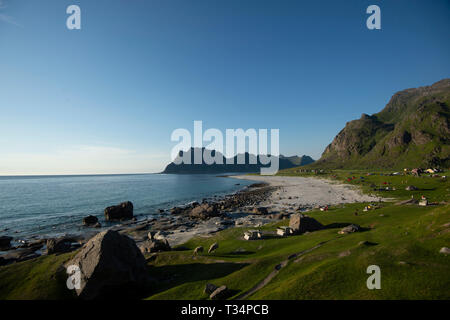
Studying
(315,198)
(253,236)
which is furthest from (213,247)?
(315,198)

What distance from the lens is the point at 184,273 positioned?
57.9 feet

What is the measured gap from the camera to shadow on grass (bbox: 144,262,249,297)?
625 inches

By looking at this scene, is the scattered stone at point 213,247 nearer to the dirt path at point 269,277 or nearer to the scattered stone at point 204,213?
the dirt path at point 269,277

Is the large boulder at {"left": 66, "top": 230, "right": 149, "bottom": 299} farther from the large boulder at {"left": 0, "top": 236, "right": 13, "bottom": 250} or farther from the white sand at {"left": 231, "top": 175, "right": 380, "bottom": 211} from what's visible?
the white sand at {"left": 231, "top": 175, "right": 380, "bottom": 211}

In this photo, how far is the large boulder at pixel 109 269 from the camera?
47.9ft

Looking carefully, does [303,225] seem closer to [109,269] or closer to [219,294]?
[219,294]

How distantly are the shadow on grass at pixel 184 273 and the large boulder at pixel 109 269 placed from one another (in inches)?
54.1

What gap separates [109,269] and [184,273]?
20.2 ft

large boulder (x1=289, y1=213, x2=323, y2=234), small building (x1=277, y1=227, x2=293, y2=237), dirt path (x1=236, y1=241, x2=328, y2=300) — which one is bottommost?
small building (x1=277, y1=227, x2=293, y2=237)

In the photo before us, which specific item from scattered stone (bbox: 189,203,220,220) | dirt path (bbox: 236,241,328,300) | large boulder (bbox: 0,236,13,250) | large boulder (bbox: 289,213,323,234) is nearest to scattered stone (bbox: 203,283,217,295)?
dirt path (bbox: 236,241,328,300)

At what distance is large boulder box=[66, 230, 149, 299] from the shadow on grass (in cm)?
137

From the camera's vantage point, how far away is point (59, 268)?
55.0 feet

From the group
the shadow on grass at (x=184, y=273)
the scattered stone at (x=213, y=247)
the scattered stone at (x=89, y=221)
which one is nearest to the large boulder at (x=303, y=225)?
the scattered stone at (x=213, y=247)
